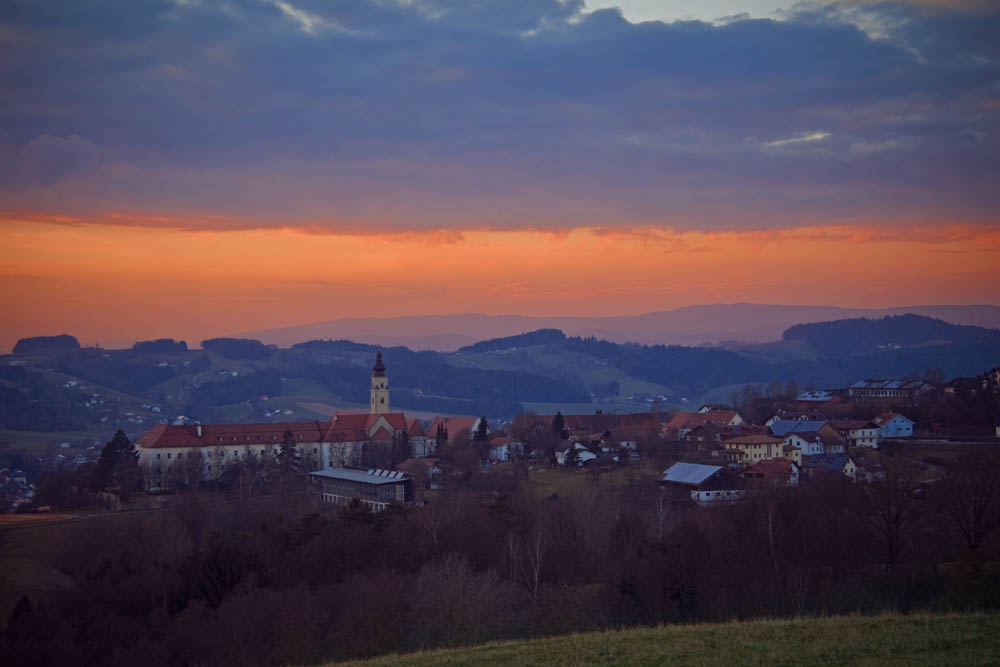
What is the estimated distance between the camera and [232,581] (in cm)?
3812

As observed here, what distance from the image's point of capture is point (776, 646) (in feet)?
57.4

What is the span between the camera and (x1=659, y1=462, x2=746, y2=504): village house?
4828cm

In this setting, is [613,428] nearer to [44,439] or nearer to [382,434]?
[382,434]

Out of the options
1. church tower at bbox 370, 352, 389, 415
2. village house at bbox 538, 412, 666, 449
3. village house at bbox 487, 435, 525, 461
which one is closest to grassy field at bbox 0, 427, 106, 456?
church tower at bbox 370, 352, 389, 415

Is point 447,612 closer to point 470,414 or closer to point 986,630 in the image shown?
point 986,630

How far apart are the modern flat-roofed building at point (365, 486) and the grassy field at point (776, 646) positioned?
1489 inches

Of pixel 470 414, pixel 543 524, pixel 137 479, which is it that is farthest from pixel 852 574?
pixel 470 414

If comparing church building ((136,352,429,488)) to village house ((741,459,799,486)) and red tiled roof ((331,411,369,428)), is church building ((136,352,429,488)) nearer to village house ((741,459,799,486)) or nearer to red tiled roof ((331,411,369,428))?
red tiled roof ((331,411,369,428))

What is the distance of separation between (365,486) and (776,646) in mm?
47743

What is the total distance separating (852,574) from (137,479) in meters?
53.9

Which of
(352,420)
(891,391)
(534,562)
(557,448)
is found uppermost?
(891,391)

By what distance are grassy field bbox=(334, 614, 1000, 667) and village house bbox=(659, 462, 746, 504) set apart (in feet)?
88.8

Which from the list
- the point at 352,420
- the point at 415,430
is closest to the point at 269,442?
the point at 352,420

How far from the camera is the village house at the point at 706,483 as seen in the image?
158 ft
